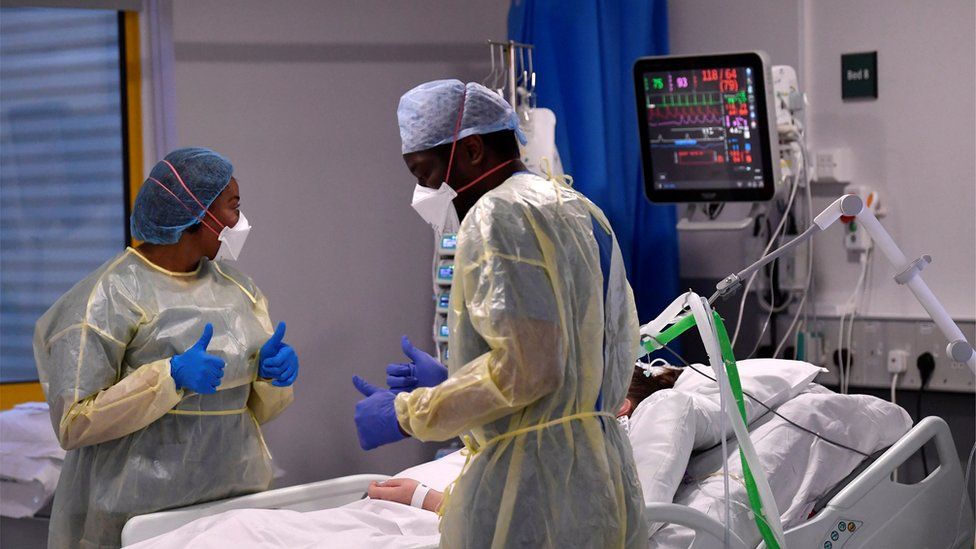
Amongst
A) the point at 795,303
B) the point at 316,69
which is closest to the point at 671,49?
the point at 795,303

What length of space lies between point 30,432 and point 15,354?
15.6 inches

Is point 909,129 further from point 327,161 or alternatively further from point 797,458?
point 327,161

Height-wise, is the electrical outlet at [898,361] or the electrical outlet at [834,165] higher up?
the electrical outlet at [834,165]

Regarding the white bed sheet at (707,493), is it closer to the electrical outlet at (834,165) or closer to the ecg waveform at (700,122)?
the ecg waveform at (700,122)

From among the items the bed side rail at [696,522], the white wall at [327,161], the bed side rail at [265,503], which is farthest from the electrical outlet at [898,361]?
the bed side rail at [265,503]

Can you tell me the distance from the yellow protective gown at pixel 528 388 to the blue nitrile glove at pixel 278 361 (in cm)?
89

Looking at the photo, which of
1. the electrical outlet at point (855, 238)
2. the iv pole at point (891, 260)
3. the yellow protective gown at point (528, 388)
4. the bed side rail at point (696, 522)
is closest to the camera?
the yellow protective gown at point (528, 388)

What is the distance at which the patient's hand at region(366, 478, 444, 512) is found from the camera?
2643 mm

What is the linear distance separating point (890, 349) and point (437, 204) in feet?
7.51

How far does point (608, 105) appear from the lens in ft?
12.9

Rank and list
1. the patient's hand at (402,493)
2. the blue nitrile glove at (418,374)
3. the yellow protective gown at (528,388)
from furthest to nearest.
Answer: the patient's hand at (402,493) < the blue nitrile glove at (418,374) < the yellow protective gown at (528,388)

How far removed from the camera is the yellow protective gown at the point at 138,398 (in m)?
2.33

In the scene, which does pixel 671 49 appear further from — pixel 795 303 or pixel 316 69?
pixel 316 69

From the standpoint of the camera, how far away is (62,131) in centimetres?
380
